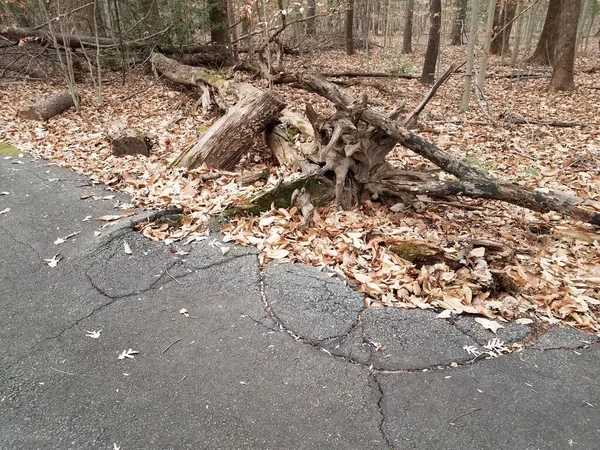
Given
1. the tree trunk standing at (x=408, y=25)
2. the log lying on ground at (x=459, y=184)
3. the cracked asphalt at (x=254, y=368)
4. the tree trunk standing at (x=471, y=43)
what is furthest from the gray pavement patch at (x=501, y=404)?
the tree trunk standing at (x=408, y=25)

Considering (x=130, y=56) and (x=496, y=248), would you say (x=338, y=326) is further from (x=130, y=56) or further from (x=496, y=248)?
(x=130, y=56)

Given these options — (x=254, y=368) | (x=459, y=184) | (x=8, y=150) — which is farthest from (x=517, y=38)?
(x=254, y=368)

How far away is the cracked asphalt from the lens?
2.17 meters

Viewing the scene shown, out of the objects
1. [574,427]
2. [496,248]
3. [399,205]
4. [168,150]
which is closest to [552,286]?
[496,248]

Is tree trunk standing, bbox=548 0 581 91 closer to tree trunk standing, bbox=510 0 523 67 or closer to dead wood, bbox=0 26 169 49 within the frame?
tree trunk standing, bbox=510 0 523 67

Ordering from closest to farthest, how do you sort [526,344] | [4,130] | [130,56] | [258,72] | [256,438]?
1. [256,438]
2. [526,344]
3. [4,130]
4. [258,72]
5. [130,56]

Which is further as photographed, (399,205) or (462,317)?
(399,205)

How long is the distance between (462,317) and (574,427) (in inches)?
37.3

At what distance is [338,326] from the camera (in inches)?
114

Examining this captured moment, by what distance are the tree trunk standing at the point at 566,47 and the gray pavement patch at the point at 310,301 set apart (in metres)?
10.0

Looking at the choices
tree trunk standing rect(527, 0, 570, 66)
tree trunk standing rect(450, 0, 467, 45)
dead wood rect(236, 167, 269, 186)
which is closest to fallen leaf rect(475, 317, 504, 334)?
dead wood rect(236, 167, 269, 186)

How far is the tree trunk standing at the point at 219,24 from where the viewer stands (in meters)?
11.5

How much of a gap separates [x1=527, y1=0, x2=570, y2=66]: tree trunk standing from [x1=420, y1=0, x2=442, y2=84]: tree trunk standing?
17.3ft

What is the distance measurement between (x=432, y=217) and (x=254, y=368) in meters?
2.74
